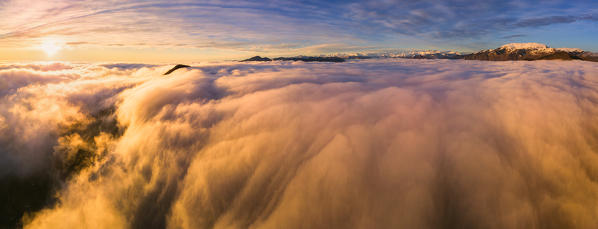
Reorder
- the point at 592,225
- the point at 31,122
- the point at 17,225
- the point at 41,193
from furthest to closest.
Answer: the point at 31,122, the point at 41,193, the point at 17,225, the point at 592,225

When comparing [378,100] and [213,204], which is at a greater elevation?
[378,100]

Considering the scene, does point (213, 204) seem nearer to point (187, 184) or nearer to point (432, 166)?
point (187, 184)

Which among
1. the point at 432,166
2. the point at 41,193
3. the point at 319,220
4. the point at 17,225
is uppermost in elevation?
the point at 432,166

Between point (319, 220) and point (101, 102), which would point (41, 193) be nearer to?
point (101, 102)

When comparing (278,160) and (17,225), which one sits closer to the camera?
(278,160)

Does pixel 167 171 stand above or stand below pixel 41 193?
above

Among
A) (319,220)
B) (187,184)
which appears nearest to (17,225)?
(187,184)

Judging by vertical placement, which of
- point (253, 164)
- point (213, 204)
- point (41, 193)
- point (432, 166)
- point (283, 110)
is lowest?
point (41, 193)

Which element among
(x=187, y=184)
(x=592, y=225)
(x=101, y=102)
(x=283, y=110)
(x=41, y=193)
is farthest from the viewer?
(x=101, y=102)

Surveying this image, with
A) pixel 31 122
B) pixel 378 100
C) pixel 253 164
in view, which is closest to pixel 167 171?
pixel 253 164
